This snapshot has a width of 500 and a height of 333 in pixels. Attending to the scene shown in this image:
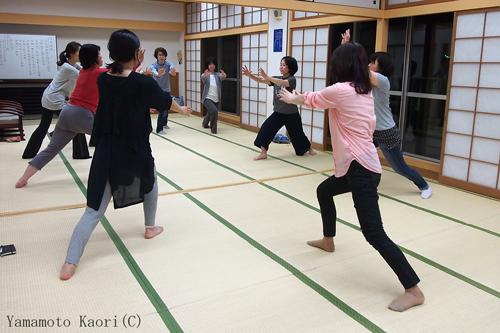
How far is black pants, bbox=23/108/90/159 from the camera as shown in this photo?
4.85 metres

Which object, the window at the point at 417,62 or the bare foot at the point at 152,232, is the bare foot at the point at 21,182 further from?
the window at the point at 417,62

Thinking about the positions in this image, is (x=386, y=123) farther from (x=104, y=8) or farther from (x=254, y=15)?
(x=104, y=8)

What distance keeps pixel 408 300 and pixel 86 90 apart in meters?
2.99

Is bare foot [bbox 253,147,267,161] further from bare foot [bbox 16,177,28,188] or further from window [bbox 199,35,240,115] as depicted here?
window [bbox 199,35,240,115]

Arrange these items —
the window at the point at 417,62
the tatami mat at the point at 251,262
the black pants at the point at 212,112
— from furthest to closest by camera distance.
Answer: the black pants at the point at 212,112, the window at the point at 417,62, the tatami mat at the point at 251,262

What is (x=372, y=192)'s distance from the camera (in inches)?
82.4

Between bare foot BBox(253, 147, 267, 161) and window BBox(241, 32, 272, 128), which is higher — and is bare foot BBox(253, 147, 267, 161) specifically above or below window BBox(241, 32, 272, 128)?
below

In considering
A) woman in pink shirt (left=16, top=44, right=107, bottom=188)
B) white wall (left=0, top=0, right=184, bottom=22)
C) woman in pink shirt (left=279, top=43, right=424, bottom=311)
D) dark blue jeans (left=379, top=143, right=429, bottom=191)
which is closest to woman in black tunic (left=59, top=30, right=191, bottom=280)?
woman in pink shirt (left=279, top=43, right=424, bottom=311)

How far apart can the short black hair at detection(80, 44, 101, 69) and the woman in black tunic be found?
3.67 ft

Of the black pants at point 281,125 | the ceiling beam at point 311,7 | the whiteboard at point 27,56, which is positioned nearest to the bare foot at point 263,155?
the black pants at point 281,125

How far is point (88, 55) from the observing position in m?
3.39

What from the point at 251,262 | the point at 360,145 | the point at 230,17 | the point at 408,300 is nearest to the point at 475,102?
the point at 360,145

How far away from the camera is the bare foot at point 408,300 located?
2.04 metres

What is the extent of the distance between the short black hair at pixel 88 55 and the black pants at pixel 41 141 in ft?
5.46
